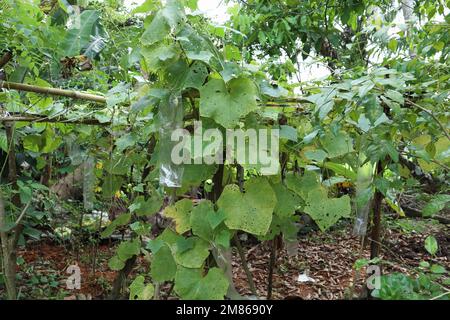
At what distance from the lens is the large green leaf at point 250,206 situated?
41.3 inches

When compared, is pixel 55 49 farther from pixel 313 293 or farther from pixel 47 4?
pixel 313 293

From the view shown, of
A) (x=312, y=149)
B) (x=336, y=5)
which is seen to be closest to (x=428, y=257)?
(x=336, y=5)

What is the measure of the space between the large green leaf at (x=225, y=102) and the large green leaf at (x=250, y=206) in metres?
0.18

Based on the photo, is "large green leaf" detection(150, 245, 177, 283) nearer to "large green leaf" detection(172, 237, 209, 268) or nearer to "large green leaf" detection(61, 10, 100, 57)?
"large green leaf" detection(172, 237, 209, 268)

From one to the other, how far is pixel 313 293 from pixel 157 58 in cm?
202

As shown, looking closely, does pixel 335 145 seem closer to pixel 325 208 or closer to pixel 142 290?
pixel 325 208

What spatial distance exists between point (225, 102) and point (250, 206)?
0.85ft

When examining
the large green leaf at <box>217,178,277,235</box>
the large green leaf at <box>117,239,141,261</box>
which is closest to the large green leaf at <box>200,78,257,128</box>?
the large green leaf at <box>217,178,277,235</box>

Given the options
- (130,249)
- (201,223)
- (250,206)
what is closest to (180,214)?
(201,223)

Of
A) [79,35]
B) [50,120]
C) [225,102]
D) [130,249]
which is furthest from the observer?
[130,249]

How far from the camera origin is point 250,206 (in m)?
1.06

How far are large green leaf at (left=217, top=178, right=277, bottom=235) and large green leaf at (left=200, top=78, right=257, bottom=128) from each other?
179 millimetres

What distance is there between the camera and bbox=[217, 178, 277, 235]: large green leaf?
1.05 metres

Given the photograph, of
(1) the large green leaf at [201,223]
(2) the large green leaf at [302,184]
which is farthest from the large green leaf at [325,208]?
(1) the large green leaf at [201,223]
